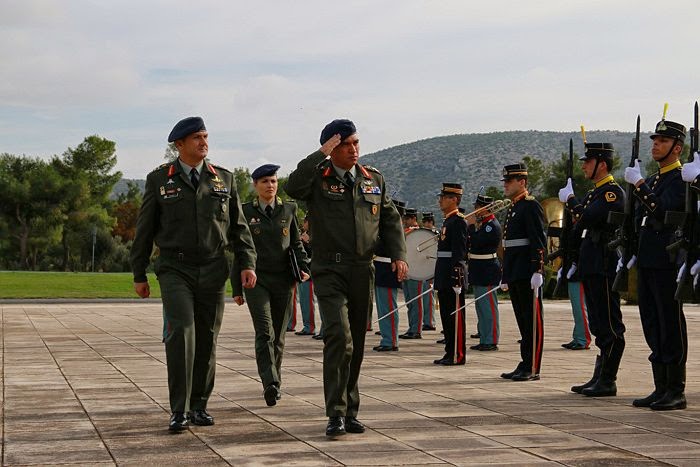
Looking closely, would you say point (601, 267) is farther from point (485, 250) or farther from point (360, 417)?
point (485, 250)

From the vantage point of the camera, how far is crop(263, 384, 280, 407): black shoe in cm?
894

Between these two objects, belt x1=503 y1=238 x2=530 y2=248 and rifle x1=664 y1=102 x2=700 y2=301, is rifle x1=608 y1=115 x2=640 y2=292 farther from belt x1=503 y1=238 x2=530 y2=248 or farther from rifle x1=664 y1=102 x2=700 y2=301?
belt x1=503 y1=238 x2=530 y2=248

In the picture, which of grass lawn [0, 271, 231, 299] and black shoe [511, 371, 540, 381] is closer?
black shoe [511, 371, 540, 381]

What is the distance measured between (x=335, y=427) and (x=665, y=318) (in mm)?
3039

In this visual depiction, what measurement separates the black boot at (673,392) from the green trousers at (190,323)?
137 inches

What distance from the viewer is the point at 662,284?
8.96 metres

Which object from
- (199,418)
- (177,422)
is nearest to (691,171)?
(199,418)

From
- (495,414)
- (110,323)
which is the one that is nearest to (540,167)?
(110,323)

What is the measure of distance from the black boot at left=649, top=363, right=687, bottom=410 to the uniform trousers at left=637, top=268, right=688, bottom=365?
6 centimetres

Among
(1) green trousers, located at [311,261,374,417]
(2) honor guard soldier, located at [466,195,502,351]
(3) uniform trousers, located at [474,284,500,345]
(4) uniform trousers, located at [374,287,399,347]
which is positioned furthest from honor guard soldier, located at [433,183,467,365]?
(1) green trousers, located at [311,261,374,417]

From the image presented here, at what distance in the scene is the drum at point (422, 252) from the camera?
643 inches

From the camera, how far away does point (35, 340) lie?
1656cm

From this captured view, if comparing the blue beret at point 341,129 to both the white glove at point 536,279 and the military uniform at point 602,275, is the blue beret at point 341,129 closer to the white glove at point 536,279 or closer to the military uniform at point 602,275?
the military uniform at point 602,275

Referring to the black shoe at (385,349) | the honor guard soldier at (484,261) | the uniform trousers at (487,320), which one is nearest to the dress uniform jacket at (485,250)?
the honor guard soldier at (484,261)
